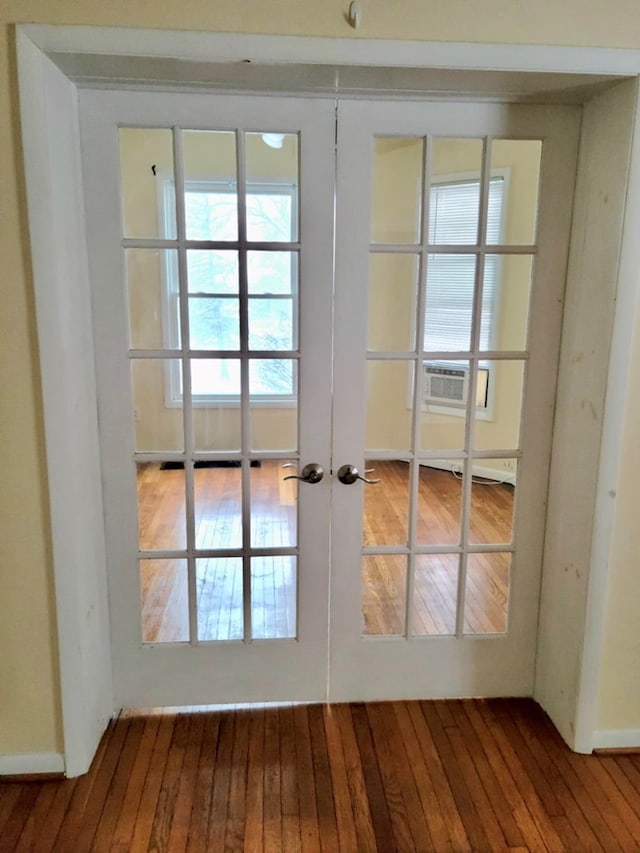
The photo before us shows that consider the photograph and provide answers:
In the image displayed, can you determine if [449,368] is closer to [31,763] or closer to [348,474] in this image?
[348,474]

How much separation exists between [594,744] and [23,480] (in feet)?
6.70

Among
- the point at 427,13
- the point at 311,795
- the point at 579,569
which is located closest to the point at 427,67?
the point at 427,13

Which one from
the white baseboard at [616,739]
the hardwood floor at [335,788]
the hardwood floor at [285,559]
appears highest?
the hardwood floor at [285,559]

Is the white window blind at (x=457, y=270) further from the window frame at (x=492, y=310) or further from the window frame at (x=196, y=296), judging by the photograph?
the window frame at (x=196, y=296)

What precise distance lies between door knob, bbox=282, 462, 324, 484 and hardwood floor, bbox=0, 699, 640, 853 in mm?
875

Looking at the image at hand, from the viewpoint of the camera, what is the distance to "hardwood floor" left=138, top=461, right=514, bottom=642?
2148 millimetres

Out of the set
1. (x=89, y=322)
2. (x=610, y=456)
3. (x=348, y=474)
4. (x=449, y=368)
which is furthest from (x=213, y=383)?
(x=610, y=456)

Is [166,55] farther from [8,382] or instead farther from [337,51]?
[8,382]

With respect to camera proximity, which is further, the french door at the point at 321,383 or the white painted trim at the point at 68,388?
the french door at the point at 321,383

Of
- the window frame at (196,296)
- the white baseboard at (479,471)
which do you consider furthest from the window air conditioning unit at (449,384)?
the window frame at (196,296)

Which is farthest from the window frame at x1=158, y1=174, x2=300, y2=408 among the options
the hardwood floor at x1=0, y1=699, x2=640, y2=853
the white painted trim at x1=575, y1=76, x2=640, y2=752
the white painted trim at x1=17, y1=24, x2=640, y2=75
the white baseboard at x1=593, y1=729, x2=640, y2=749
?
the white baseboard at x1=593, y1=729, x2=640, y2=749

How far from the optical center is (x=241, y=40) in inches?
64.3

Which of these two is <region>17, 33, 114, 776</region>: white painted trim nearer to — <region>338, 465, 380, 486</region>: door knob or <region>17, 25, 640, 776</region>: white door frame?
<region>17, 25, 640, 776</region>: white door frame

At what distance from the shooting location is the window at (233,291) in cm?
195
